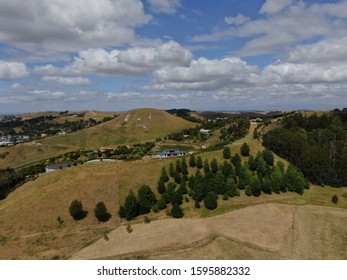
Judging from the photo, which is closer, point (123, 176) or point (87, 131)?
point (123, 176)

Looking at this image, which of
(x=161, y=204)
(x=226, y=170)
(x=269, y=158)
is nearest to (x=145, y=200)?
(x=161, y=204)

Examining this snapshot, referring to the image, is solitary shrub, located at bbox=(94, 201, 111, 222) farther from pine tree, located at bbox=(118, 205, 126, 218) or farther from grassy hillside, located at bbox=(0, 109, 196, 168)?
grassy hillside, located at bbox=(0, 109, 196, 168)

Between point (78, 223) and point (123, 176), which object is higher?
point (123, 176)

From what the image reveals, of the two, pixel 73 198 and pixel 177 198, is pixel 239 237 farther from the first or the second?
pixel 73 198

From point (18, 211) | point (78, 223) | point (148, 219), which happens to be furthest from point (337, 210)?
point (18, 211)

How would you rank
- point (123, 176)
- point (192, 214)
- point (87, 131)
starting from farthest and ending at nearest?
point (87, 131) < point (123, 176) < point (192, 214)

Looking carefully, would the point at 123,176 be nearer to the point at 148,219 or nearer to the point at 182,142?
the point at 148,219

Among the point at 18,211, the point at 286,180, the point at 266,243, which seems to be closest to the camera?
the point at 266,243

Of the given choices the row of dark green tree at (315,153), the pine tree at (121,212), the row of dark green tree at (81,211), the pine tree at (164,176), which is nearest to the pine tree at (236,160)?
the pine tree at (164,176)
